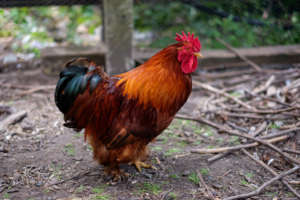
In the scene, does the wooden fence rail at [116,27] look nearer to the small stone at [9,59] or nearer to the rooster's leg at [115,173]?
the small stone at [9,59]

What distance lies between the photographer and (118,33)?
5.14m

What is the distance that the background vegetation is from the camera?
6.79 m

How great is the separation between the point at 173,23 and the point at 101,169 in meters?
5.41

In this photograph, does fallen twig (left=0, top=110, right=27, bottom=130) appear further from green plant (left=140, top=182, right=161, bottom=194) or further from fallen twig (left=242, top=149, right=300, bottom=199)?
fallen twig (left=242, top=149, right=300, bottom=199)

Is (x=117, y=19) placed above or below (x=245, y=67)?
above

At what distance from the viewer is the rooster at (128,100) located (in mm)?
2977

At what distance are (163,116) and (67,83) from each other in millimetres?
1018

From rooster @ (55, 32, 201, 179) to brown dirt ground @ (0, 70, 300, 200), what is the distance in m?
0.39

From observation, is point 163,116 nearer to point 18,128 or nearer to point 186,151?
point 186,151

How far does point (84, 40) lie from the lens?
26.0ft

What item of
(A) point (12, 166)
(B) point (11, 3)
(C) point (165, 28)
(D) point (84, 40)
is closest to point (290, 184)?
(A) point (12, 166)

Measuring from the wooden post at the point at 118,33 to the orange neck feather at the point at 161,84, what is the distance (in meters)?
2.20

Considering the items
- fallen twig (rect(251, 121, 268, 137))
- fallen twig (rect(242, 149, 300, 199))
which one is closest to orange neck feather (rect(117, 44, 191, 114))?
fallen twig (rect(242, 149, 300, 199))

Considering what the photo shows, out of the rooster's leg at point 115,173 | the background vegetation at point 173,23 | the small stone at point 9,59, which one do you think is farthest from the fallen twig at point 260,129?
the small stone at point 9,59
